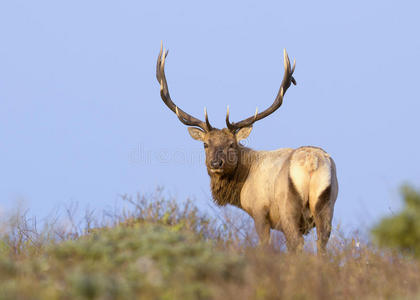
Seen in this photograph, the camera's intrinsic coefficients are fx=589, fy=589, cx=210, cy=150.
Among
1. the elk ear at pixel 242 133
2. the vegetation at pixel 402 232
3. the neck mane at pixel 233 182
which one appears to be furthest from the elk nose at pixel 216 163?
the vegetation at pixel 402 232

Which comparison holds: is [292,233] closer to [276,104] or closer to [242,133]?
[242,133]

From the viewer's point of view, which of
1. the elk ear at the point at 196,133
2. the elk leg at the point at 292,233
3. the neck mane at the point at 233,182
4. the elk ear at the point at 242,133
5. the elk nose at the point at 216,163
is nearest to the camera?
the elk leg at the point at 292,233

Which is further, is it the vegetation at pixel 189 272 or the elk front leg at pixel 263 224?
the elk front leg at pixel 263 224

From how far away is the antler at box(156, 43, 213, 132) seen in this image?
11.0m

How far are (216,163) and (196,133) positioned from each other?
40.9 inches

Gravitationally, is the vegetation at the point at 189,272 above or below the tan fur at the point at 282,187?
below

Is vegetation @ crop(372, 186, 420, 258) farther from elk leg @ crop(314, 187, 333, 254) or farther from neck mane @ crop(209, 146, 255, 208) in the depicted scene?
neck mane @ crop(209, 146, 255, 208)

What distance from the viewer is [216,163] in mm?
10117

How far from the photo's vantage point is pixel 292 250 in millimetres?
A: 8273

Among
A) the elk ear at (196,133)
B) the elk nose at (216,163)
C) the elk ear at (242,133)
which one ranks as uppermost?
the elk ear at (196,133)

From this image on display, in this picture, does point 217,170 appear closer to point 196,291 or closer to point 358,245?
point 358,245

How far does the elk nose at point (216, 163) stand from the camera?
10117 millimetres

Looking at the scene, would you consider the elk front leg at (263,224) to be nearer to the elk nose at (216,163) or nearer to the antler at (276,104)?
the elk nose at (216,163)

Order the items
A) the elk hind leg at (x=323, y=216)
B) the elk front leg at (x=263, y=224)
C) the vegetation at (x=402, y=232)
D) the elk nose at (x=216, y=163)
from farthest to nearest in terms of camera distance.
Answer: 1. the elk nose at (x=216, y=163)
2. the elk front leg at (x=263, y=224)
3. the elk hind leg at (x=323, y=216)
4. the vegetation at (x=402, y=232)
